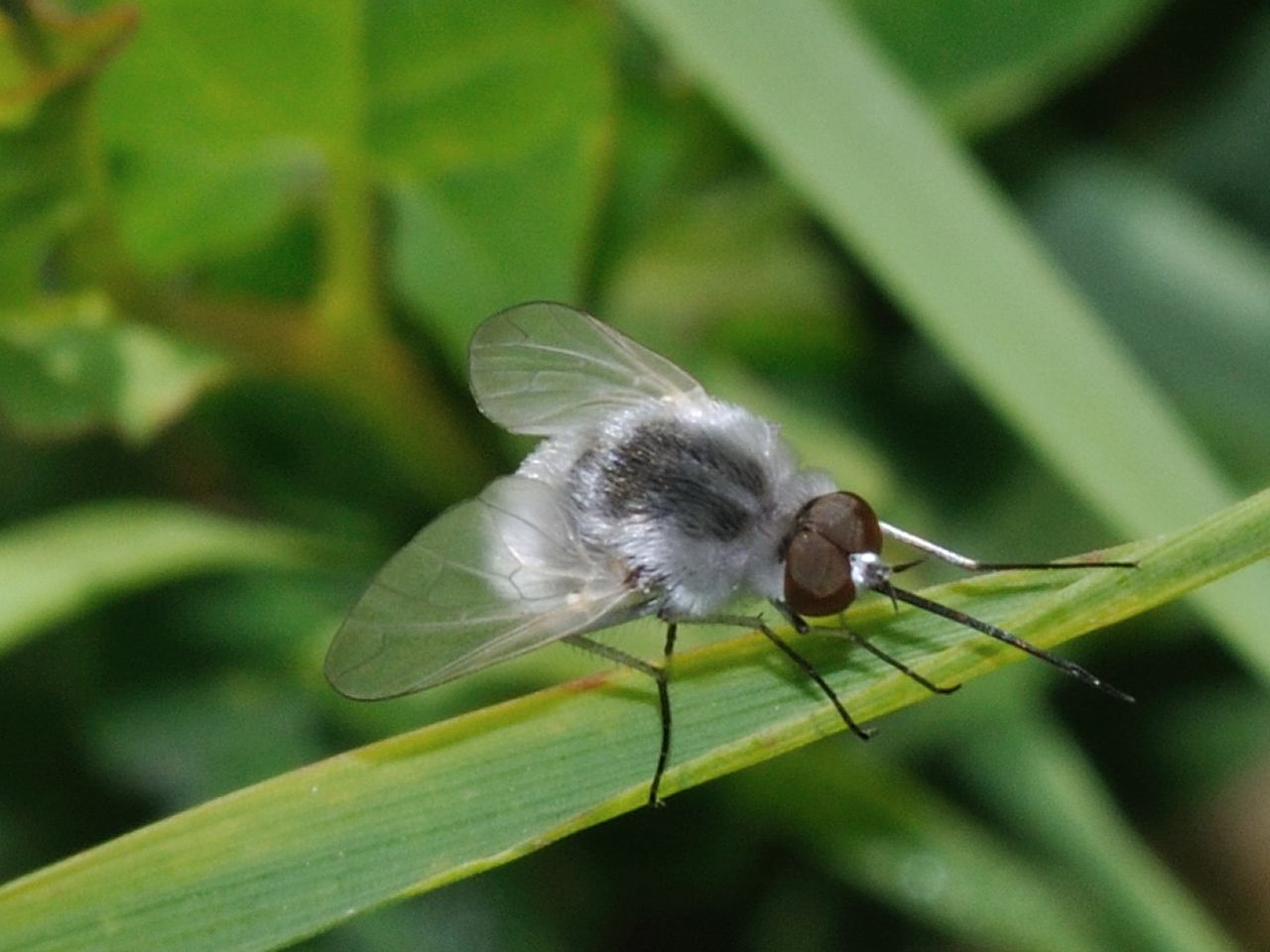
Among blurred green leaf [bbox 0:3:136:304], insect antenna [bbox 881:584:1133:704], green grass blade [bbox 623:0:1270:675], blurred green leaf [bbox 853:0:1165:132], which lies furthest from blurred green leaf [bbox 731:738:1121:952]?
blurred green leaf [bbox 0:3:136:304]

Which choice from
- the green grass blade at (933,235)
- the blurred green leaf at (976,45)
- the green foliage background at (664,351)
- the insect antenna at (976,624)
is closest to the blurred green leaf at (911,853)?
the green foliage background at (664,351)

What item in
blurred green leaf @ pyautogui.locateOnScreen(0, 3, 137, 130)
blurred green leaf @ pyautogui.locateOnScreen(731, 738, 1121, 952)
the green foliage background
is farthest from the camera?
blurred green leaf @ pyautogui.locateOnScreen(731, 738, 1121, 952)

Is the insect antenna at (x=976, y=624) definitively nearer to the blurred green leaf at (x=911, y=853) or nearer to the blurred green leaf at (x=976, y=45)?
the blurred green leaf at (x=911, y=853)

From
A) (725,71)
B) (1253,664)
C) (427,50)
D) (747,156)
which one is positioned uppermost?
(427,50)

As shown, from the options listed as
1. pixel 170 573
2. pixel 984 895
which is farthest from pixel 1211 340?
pixel 170 573

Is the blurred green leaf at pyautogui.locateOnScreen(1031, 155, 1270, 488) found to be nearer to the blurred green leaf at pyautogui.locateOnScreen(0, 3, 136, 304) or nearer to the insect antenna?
the insect antenna

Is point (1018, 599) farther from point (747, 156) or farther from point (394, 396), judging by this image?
point (747, 156)

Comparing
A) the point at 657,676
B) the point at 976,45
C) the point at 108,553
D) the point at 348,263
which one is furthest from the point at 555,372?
the point at 976,45
